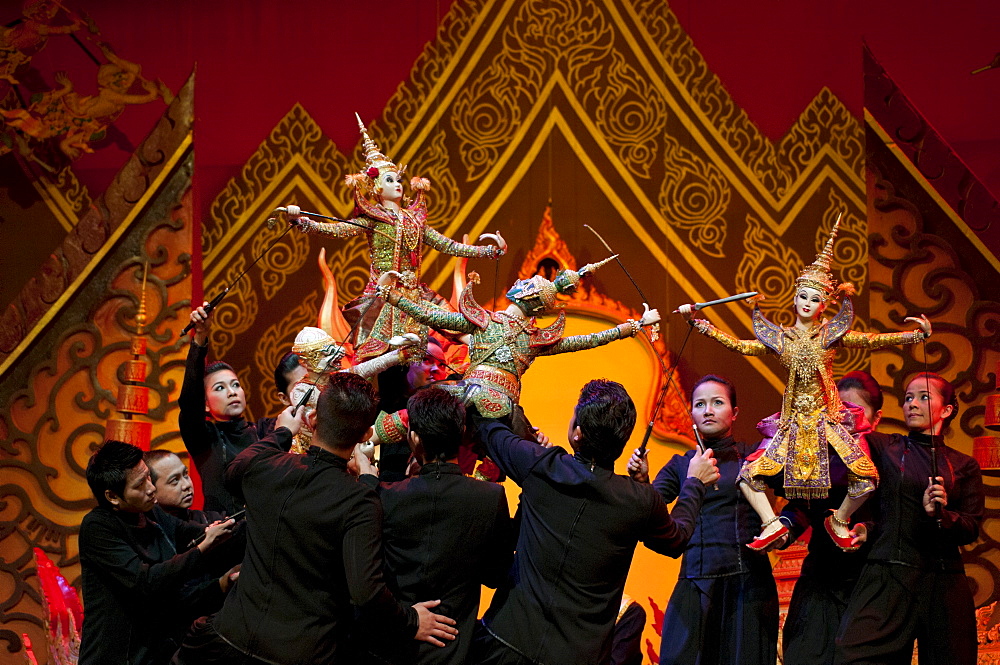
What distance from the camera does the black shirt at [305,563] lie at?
287 centimetres

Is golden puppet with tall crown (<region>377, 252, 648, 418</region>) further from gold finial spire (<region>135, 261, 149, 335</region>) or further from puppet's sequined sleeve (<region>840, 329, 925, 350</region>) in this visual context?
gold finial spire (<region>135, 261, 149, 335</region>)

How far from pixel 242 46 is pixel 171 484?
3083 millimetres

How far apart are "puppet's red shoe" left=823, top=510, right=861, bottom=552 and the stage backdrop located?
1518 millimetres

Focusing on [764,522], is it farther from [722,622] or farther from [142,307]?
[142,307]

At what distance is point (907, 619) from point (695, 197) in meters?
2.54

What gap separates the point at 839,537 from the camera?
4.00 m

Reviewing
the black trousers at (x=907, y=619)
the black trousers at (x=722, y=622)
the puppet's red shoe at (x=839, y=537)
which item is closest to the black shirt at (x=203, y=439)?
the black trousers at (x=722, y=622)

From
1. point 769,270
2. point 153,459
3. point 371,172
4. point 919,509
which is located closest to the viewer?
point 153,459

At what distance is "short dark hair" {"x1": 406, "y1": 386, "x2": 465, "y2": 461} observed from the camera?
3.07 m

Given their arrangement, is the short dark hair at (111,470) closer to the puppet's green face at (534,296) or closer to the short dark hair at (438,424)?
the short dark hair at (438,424)

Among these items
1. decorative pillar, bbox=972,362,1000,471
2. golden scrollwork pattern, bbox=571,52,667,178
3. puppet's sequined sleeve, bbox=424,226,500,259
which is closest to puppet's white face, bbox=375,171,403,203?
puppet's sequined sleeve, bbox=424,226,500,259

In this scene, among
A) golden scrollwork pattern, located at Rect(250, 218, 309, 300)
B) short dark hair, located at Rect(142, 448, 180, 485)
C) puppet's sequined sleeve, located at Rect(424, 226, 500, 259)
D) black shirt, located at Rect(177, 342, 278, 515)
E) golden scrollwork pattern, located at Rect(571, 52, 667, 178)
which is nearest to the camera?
short dark hair, located at Rect(142, 448, 180, 485)

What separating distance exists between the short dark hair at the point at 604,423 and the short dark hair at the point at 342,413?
0.63 meters

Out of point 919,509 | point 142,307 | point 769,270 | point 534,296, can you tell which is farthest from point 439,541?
point 142,307
